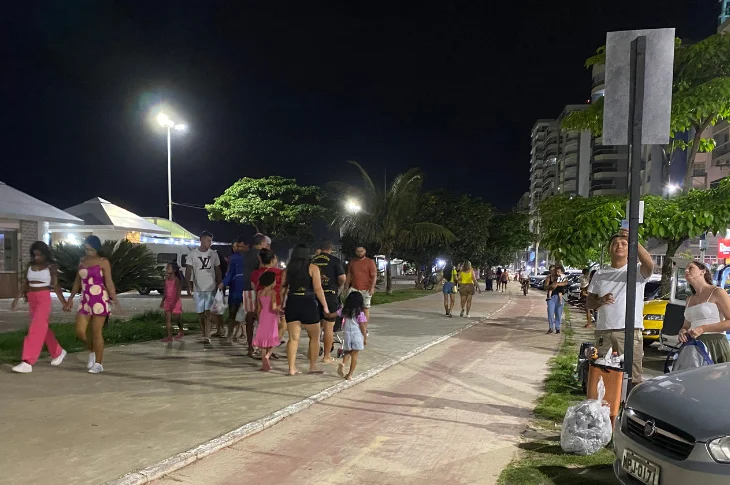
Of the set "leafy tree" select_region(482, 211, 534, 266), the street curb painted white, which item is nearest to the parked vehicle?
the street curb painted white

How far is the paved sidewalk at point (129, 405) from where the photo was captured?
14.2ft

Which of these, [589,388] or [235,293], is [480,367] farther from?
[235,293]

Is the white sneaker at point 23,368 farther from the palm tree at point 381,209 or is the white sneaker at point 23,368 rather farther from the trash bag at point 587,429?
the palm tree at point 381,209

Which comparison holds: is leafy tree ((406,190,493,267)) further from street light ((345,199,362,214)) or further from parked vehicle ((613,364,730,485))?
parked vehicle ((613,364,730,485))

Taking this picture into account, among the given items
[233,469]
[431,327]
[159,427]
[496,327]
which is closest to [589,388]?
[233,469]

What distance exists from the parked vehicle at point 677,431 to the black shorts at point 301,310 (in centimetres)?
420

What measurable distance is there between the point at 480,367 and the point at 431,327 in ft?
16.5

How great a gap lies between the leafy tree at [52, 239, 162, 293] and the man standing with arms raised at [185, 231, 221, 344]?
3.75 metres

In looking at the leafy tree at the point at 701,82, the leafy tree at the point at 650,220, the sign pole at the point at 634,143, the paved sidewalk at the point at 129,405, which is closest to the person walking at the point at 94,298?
the paved sidewalk at the point at 129,405

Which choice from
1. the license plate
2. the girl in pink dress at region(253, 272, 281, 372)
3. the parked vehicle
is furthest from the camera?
the girl in pink dress at region(253, 272, 281, 372)

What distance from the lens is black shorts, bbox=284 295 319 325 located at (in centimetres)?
733

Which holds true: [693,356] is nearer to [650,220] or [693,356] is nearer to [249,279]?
[650,220]

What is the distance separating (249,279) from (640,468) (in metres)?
6.93

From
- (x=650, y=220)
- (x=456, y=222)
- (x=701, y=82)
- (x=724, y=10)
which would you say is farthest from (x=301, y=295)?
(x=724, y=10)
